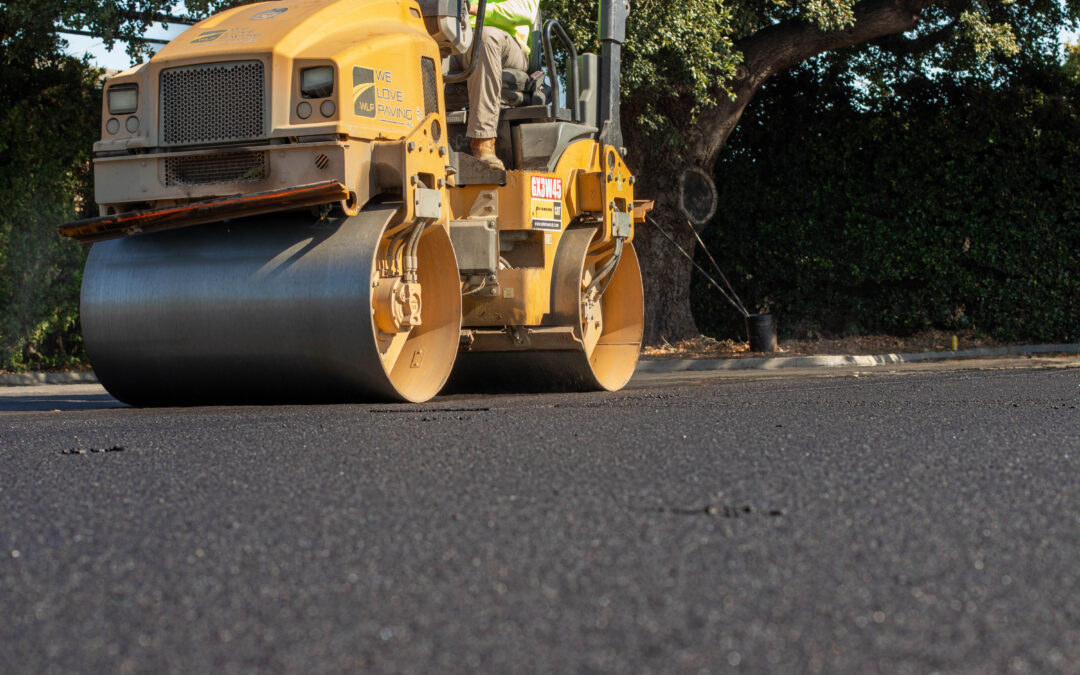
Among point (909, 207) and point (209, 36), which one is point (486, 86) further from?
point (909, 207)

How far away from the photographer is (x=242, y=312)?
6.05 m

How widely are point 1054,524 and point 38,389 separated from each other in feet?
34.8

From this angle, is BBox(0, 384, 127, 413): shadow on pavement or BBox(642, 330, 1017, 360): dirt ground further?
Result: BBox(642, 330, 1017, 360): dirt ground

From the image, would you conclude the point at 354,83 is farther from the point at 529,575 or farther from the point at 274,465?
the point at 529,575

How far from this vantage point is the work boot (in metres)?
7.39

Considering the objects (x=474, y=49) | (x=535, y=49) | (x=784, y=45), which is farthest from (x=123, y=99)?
(x=784, y=45)

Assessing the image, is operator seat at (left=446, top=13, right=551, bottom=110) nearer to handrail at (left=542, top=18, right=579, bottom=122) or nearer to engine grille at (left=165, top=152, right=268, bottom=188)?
handrail at (left=542, top=18, right=579, bottom=122)

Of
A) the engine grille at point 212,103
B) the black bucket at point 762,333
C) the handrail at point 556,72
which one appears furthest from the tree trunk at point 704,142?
the engine grille at point 212,103

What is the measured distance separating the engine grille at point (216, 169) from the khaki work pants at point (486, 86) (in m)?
1.52

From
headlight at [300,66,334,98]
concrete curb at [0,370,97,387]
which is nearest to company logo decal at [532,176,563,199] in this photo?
headlight at [300,66,334,98]

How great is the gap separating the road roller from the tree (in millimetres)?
5558

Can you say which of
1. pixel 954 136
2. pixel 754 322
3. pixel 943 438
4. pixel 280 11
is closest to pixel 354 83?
pixel 280 11

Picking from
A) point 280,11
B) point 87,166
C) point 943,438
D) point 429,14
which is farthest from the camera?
point 87,166

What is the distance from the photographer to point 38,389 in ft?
39.1
